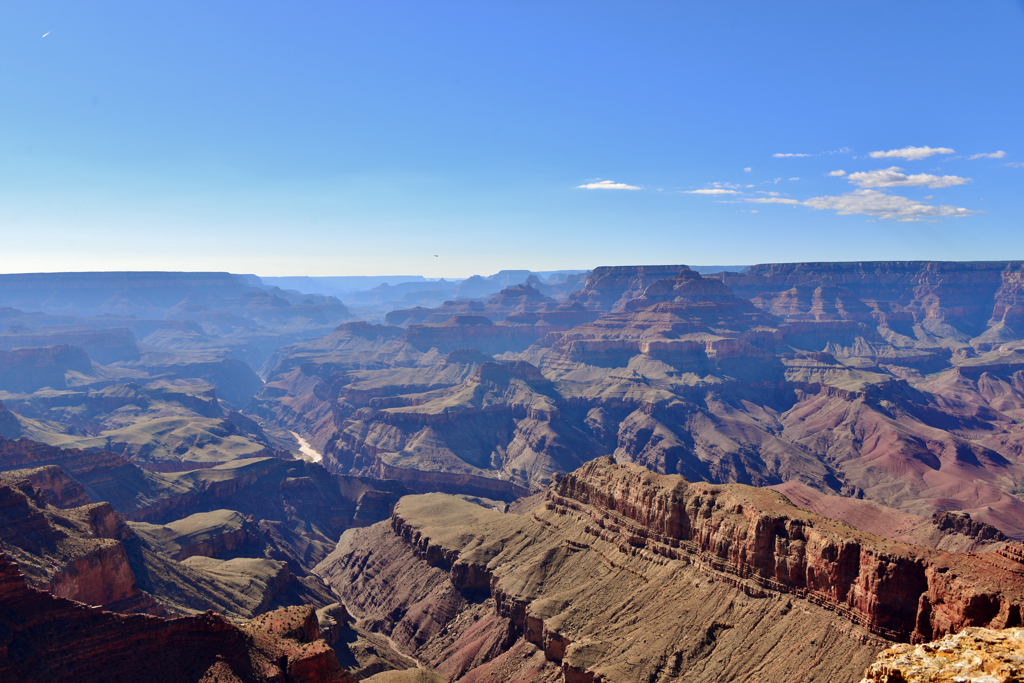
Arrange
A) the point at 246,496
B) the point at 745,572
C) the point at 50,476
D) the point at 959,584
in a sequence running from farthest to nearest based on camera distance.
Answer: the point at 246,496 < the point at 50,476 < the point at 745,572 < the point at 959,584

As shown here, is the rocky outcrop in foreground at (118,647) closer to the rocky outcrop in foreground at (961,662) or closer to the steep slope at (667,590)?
the steep slope at (667,590)

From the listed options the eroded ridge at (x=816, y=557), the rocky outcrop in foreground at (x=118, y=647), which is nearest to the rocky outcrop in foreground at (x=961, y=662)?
the eroded ridge at (x=816, y=557)

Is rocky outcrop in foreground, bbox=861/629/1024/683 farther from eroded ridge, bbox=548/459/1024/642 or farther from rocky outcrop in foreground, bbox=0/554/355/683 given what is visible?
rocky outcrop in foreground, bbox=0/554/355/683

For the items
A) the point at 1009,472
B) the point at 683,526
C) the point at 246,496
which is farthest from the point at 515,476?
the point at 1009,472

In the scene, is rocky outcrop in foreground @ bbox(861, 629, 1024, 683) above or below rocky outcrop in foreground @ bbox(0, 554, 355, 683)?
above

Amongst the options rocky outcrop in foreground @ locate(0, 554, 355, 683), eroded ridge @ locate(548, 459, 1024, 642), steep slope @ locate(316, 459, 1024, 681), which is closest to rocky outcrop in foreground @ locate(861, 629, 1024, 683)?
eroded ridge @ locate(548, 459, 1024, 642)

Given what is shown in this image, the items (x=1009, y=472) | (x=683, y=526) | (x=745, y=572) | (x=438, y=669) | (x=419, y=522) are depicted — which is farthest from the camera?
(x=1009, y=472)

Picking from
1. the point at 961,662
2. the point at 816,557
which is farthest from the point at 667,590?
the point at 961,662

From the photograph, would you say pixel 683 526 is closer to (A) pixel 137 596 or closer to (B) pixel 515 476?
(A) pixel 137 596
